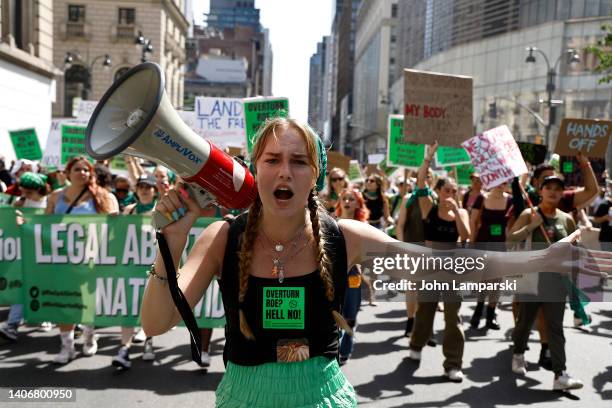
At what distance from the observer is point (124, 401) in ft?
16.7

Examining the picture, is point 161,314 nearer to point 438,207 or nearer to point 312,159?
point 312,159

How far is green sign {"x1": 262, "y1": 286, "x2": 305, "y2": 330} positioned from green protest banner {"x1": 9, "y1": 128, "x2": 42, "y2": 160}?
12.2 m

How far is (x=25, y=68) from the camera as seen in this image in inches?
909

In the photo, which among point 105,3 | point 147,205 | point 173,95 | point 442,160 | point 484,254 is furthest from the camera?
point 173,95

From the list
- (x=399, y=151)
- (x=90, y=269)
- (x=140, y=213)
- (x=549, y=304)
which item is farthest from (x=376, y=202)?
(x=90, y=269)

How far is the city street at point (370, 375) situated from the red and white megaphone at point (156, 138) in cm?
339

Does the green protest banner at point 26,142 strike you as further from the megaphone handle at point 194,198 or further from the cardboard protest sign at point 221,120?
the megaphone handle at point 194,198

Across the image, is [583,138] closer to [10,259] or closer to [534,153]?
[534,153]

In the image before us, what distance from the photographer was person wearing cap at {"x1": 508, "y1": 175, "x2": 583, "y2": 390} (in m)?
5.61

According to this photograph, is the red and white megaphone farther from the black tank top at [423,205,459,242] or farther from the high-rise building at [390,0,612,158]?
the high-rise building at [390,0,612,158]

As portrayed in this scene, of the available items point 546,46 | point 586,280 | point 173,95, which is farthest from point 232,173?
point 173,95

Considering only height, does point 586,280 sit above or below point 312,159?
below

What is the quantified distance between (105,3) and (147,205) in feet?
158
